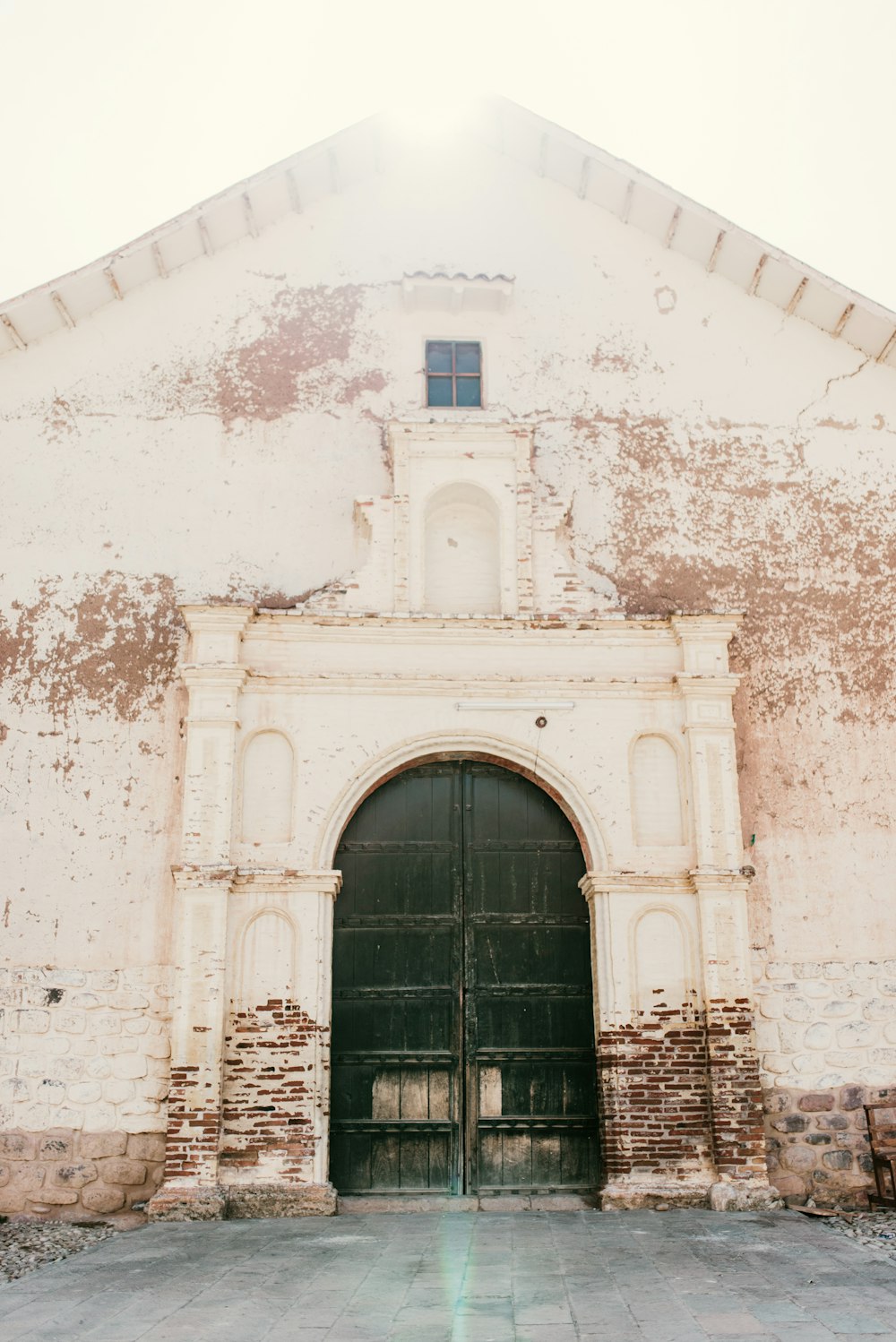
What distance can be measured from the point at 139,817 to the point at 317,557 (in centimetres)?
260

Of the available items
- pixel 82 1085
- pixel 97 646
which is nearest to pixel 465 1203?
pixel 82 1085

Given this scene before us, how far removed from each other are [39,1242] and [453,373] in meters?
7.59

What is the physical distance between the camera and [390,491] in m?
10.4

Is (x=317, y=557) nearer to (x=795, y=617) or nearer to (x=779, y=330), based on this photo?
(x=795, y=617)

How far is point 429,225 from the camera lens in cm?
1133

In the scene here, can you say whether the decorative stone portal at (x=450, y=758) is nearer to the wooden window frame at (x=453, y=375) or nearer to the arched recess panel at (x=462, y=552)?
the arched recess panel at (x=462, y=552)

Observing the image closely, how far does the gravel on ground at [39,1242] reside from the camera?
718 centimetres

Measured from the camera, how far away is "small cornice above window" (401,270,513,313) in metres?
10.8

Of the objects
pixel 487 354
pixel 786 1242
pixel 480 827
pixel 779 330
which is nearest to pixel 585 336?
pixel 487 354

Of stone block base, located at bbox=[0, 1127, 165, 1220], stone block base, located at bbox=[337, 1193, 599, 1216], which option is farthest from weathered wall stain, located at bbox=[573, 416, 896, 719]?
stone block base, located at bbox=[0, 1127, 165, 1220]

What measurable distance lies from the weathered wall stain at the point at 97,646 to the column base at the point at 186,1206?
3539 mm

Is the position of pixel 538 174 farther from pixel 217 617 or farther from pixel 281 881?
pixel 281 881

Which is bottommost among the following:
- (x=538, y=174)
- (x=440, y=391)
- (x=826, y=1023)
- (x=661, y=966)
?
(x=826, y=1023)

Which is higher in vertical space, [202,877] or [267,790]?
[267,790]
